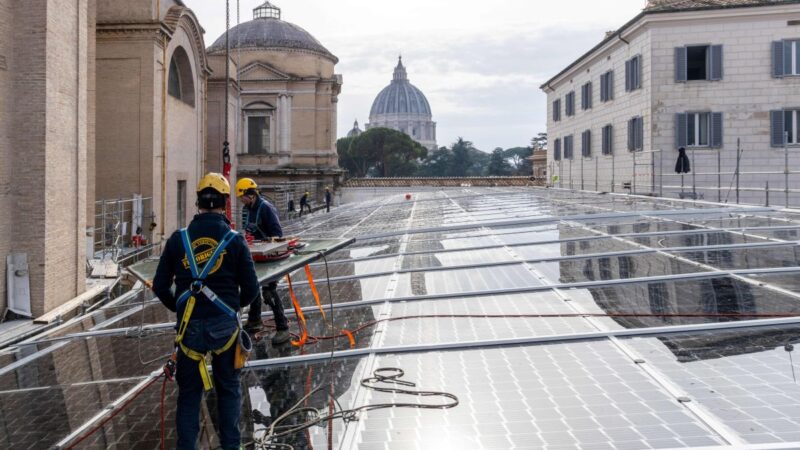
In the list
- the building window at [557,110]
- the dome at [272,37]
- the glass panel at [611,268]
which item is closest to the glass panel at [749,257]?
the glass panel at [611,268]

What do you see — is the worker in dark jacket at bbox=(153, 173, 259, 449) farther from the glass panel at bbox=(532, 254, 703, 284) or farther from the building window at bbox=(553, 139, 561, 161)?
the building window at bbox=(553, 139, 561, 161)

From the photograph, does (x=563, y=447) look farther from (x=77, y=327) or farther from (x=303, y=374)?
(x=77, y=327)

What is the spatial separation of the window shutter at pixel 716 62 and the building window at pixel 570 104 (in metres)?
14.2

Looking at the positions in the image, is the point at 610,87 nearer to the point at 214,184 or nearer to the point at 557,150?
the point at 557,150

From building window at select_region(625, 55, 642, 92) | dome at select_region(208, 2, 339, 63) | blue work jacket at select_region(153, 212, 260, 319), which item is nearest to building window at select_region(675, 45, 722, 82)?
building window at select_region(625, 55, 642, 92)

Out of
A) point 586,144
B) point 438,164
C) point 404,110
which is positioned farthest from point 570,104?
point 404,110

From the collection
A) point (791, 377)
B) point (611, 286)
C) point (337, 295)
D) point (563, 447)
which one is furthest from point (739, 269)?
point (563, 447)

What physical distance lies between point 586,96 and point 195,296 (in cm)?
3742

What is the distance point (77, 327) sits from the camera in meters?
11.5

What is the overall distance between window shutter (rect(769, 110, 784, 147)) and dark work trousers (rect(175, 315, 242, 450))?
2912 cm

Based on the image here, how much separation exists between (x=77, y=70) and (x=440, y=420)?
42.5 feet

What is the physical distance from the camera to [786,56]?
96.2 ft

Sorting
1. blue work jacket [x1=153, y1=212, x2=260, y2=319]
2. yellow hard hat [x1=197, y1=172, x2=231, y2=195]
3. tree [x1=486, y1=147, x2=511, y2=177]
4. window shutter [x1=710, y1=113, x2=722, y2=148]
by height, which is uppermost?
tree [x1=486, y1=147, x2=511, y2=177]

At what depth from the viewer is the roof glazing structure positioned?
206 inches
